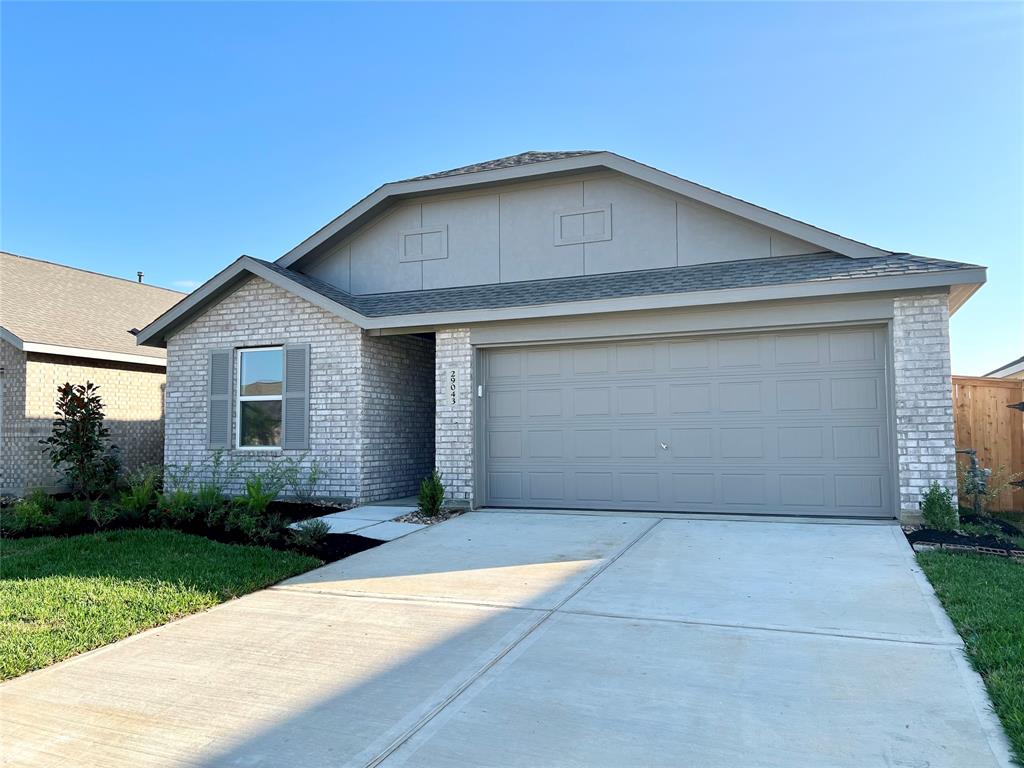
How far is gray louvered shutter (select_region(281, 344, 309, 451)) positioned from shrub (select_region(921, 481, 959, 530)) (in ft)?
29.0

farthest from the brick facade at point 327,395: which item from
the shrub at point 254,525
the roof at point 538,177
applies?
the shrub at point 254,525

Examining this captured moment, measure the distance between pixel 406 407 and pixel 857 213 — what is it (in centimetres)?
1321

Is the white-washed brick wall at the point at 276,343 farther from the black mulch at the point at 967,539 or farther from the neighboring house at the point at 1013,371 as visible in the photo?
the neighboring house at the point at 1013,371

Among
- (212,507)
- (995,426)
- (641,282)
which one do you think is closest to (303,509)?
(212,507)

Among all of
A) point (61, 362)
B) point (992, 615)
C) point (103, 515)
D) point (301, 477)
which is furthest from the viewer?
point (61, 362)

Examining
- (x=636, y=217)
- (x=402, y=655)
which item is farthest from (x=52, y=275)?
(x=402, y=655)

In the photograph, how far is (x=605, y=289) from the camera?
1012 centimetres

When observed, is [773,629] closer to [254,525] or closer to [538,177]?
[254,525]

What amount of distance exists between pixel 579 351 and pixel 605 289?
1.00m

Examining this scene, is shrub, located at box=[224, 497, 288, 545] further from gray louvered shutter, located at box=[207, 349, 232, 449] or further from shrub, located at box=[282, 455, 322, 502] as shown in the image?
gray louvered shutter, located at box=[207, 349, 232, 449]

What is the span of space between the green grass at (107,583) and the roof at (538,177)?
242 inches

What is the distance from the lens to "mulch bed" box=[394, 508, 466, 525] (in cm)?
977

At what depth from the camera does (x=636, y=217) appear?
36.0 feet

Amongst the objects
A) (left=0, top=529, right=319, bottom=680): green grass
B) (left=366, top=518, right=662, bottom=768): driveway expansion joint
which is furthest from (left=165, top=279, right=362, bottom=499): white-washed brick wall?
(left=366, top=518, right=662, bottom=768): driveway expansion joint
